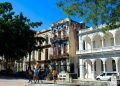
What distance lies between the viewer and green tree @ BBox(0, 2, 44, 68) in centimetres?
4484

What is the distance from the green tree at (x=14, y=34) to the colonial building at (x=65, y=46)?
6.73 m

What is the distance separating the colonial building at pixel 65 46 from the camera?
5259 centimetres

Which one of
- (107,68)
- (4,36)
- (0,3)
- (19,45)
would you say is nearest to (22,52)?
(19,45)

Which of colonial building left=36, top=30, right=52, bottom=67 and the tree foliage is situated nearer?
the tree foliage

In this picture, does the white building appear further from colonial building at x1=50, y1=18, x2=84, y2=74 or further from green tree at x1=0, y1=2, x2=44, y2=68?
green tree at x1=0, y1=2, x2=44, y2=68

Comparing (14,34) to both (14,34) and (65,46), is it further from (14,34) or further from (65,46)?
(65,46)

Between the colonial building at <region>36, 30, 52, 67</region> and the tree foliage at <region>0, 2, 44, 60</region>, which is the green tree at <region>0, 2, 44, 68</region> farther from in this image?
the colonial building at <region>36, 30, 52, 67</region>

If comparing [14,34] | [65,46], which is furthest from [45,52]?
[14,34]

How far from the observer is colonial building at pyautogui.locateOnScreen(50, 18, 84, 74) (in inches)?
2071

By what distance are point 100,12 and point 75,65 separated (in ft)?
108

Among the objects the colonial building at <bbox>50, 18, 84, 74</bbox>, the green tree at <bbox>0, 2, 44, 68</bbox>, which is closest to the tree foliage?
the green tree at <bbox>0, 2, 44, 68</bbox>

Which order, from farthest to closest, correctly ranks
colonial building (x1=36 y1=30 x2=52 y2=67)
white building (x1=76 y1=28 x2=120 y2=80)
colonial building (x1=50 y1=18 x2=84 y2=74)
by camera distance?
colonial building (x1=36 y1=30 x2=52 y2=67) < colonial building (x1=50 y1=18 x2=84 y2=74) < white building (x1=76 y1=28 x2=120 y2=80)

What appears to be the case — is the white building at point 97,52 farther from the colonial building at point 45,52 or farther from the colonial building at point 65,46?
the colonial building at point 45,52

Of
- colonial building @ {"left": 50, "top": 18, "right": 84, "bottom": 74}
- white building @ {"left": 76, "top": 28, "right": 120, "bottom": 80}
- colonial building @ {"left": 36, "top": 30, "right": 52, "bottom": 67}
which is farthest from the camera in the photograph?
colonial building @ {"left": 36, "top": 30, "right": 52, "bottom": 67}
